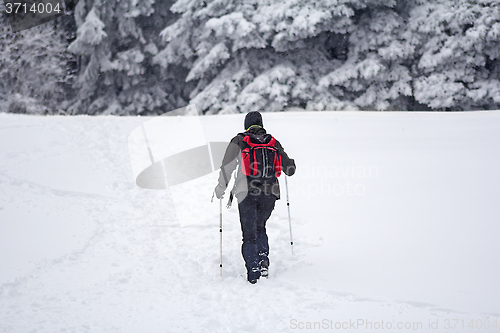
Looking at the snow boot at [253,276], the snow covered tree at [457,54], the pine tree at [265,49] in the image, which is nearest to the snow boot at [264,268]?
the snow boot at [253,276]

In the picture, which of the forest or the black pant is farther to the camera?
the forest

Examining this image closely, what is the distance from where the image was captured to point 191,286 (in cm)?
432

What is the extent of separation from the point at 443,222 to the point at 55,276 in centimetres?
456

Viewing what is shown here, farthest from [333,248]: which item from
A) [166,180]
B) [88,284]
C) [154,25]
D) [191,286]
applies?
[154,25]

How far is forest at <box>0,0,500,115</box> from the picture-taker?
48.5 feet

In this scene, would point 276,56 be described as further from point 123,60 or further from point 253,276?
point 253,276

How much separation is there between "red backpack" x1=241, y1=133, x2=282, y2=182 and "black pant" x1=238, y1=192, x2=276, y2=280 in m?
0.22

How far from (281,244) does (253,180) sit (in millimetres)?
1433

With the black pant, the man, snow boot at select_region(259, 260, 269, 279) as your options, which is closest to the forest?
the man

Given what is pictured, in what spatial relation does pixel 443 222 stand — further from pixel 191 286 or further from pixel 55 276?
pixel 55 276

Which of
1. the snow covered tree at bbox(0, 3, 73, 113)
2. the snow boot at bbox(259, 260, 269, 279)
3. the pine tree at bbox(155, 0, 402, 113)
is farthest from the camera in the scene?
the snow covered tree at bbox(0, 3, 73, 113)

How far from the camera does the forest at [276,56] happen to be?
14797 mm

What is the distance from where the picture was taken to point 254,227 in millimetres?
4453

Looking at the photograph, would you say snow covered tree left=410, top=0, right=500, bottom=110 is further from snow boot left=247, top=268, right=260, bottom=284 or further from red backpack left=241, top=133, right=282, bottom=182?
snow boot left=247, top=268, right=260, bottom=284
